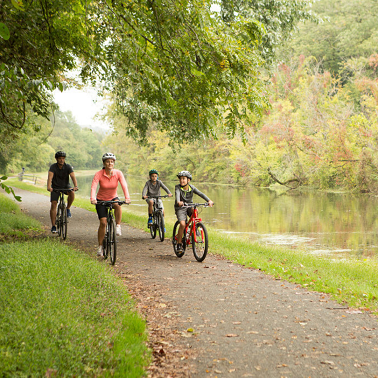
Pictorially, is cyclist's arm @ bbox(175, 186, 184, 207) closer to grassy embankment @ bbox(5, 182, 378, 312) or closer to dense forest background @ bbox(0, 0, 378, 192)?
grassy embankment @ bbox(5, 182, 378, 312)

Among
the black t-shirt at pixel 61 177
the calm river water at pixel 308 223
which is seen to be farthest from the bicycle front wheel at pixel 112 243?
the calm river water at pixel 308 223

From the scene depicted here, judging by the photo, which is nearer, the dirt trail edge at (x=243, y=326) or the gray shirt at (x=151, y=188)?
the dirt trail edge at (x=243, y=326)

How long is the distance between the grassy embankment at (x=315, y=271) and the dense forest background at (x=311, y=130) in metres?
14.0

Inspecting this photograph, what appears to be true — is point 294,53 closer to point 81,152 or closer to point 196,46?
point 196,46

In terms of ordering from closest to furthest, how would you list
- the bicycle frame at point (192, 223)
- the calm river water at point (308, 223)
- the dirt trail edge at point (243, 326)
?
the dirt trail edge at point (243, 326) → the bicycle frame at point (192, 223) → the calm river water at point (308, 223)

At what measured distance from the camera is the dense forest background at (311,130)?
33844 millimetres

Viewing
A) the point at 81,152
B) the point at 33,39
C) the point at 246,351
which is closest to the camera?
the point at 246,351

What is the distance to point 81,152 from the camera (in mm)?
132000

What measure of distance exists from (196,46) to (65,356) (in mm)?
5402

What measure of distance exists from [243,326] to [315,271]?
4.43 meters

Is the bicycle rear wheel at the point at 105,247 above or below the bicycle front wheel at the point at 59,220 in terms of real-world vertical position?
below

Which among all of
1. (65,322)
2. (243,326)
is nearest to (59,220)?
(65,322)

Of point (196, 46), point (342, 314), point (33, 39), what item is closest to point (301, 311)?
point (342, 314)

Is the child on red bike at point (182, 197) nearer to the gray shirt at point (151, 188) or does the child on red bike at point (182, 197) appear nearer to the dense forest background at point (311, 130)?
the gray shirt at point (151, 188)
